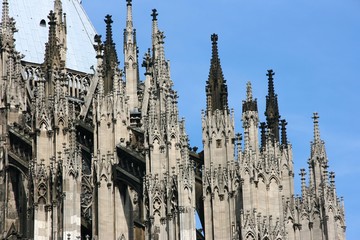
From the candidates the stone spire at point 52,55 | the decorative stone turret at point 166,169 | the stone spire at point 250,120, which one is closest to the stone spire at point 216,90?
the stone spire at point 250,120

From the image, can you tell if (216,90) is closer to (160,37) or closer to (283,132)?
(160,37)

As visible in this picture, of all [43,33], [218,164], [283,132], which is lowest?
[218,164]

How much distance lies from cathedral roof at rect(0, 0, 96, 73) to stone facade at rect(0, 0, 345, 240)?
11558mm

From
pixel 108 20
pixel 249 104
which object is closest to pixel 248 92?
pixel 249 104

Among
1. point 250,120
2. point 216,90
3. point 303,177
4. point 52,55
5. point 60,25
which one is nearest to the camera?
point 250,120

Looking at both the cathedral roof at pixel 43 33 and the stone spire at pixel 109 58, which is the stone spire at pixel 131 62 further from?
the cathedral roof at pixel 43 33

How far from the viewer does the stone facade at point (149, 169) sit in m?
50.3

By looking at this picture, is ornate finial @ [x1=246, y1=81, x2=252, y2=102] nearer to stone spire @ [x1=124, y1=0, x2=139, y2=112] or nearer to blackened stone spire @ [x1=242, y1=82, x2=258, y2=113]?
blackened stone spire @ [x1=242, y1=82, x2=258, y2=113]

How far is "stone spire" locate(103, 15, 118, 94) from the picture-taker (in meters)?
56.0

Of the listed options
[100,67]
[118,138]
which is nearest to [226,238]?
[118,138]

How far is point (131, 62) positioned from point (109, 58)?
6.16m

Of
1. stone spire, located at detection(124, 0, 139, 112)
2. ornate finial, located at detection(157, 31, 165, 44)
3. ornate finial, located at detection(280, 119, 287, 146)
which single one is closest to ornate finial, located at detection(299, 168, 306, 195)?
ornate finial, located at detection(280, 119, 287, 146)

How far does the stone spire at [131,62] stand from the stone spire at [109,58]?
3051 millimetres

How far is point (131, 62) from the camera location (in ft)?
207
